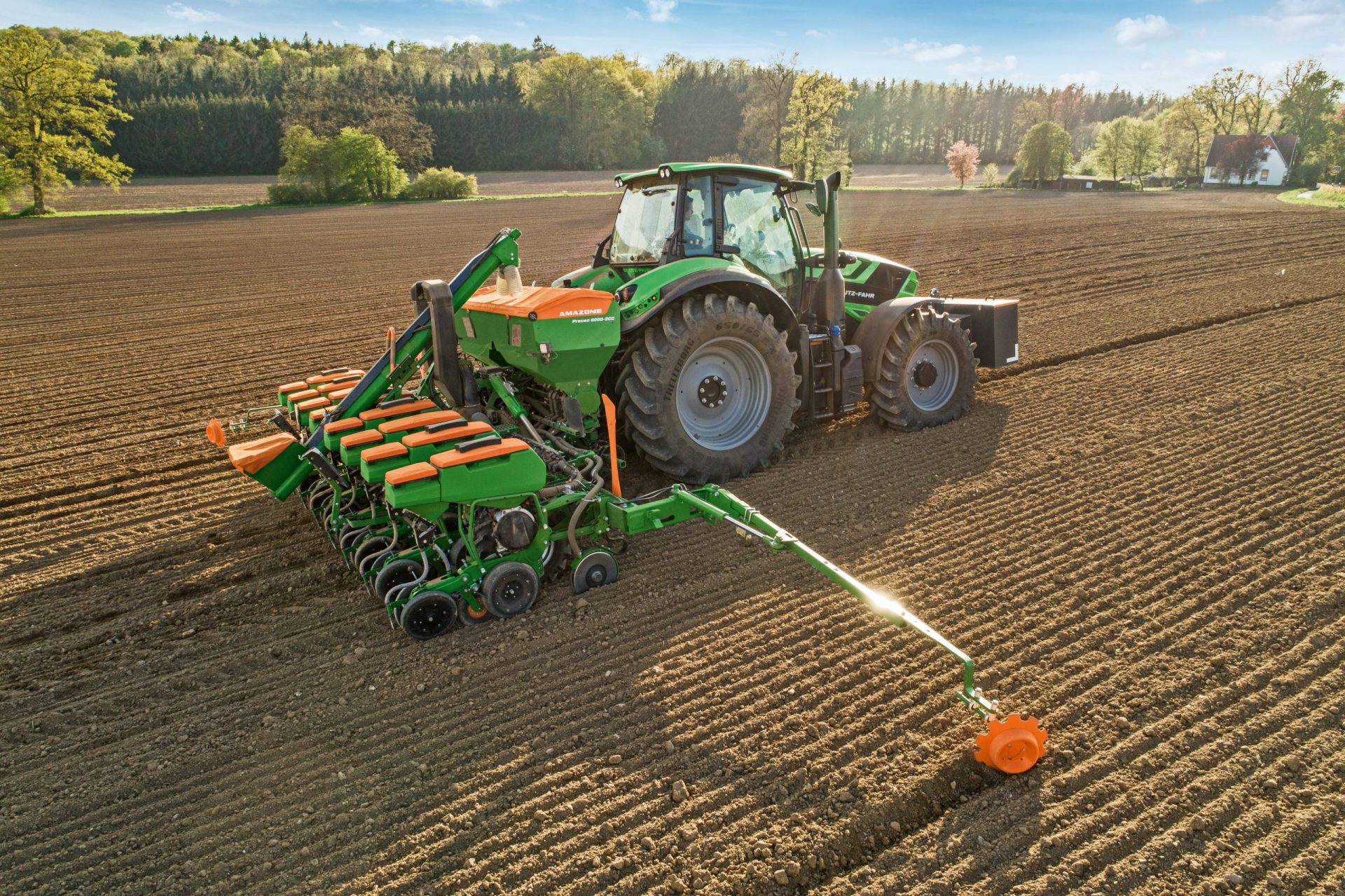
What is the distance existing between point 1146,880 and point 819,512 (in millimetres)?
3069

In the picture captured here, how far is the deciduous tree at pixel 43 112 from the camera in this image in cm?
3288

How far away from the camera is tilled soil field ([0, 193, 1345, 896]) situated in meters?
2.95

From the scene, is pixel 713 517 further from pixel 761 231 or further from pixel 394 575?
pixel 761 231

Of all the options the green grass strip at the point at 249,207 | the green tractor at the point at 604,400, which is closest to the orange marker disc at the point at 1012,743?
the green tractor at the point at 604,400

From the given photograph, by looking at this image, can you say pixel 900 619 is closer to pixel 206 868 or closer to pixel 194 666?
pixel 206 868

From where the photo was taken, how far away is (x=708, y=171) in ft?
19.6

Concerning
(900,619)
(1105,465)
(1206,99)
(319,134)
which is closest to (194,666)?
(900,619)

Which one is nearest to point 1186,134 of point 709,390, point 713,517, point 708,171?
point 708,171

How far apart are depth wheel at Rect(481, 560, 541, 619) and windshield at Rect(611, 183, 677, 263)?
272 cm

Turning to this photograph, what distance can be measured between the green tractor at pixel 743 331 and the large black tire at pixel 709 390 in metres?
0.01

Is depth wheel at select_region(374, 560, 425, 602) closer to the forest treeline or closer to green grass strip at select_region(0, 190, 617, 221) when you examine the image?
green grass strip at select_region(0, 190, 617, 221)

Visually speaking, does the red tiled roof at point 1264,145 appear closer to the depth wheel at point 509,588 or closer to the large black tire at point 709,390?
the large black tire at point 709,390

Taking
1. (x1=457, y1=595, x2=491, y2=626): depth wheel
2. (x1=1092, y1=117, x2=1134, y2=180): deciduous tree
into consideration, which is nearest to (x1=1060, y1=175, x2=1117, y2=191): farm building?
(x1=1092, y1=117, x2=1134, y2=180): deciduous tree

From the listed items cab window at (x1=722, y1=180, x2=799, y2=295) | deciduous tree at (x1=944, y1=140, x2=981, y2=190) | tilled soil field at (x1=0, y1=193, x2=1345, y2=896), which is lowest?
tilled soil field at (x1=0, y1=193, x2=1345, y2=896)
